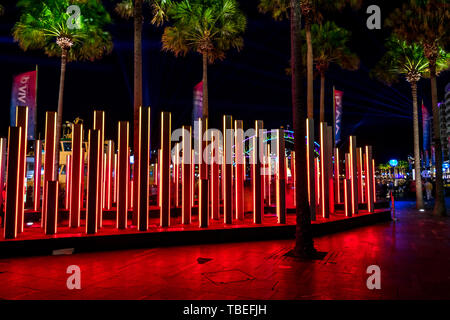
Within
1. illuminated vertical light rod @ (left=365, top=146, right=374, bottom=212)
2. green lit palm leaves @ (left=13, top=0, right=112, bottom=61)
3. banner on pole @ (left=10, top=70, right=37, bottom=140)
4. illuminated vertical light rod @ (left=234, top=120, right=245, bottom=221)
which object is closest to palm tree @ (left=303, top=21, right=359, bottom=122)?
illuminated vertical light rod @ (left=365, top=146, right=374, bottom=212)

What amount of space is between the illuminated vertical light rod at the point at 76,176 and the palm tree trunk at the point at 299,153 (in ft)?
21.3

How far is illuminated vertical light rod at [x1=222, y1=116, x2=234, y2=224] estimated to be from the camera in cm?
998

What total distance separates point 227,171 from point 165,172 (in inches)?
82.0

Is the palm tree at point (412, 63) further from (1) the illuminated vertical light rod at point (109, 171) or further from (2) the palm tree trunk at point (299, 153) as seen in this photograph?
(1) the illuminated vertical light rod at point (109, 171)

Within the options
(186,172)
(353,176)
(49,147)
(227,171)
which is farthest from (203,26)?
(353,176)

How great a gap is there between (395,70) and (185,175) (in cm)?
1624

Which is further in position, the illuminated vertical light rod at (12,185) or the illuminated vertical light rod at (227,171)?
the illuminated vertical light rod at (227,171)

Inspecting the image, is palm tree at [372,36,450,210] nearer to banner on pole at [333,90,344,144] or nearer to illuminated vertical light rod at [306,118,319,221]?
banner on pole at [333,90,344,144]

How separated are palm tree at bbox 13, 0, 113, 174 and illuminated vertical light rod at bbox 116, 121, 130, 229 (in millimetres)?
7222

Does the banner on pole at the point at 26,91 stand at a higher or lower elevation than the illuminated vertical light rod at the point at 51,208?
higher

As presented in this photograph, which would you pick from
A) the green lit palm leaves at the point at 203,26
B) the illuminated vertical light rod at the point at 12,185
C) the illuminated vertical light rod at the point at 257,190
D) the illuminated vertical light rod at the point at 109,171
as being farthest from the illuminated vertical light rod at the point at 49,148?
the green lit palm leaves at the point at 203,26

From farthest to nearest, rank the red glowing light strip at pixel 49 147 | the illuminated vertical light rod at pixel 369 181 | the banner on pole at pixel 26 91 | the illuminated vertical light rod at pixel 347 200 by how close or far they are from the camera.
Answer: the banner on pole at pixel 26 91 → the illuminated vertical light rod at pixel 369 181 → the illuminated vertical light rod at pixel 347 200 → the red glowing light strip at pixel 49 147

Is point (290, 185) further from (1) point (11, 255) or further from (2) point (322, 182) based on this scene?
(1) point (11, 255)

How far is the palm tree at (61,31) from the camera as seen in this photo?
15516 millimetres
